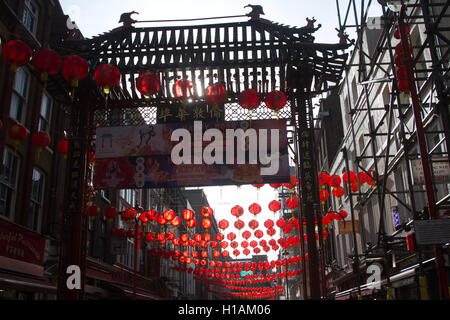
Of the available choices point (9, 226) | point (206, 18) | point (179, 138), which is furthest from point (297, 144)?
point (9, 226)

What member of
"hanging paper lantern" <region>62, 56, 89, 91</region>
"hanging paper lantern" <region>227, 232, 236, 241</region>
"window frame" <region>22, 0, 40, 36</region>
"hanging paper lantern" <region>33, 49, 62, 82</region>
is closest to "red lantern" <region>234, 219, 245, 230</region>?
"hanging paper lantern" <region>227, 232, 236, 241</region>

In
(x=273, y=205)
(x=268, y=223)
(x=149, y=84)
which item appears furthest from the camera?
(x=268, y=223)

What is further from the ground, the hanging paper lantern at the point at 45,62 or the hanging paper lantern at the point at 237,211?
the hanging paper lantern at the point at 45,62

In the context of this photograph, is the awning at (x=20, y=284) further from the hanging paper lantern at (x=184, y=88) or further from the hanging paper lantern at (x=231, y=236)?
the hanging paper lantern at (x=231, y=236)

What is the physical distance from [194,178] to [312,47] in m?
4.96

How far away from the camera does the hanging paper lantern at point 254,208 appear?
1945cm

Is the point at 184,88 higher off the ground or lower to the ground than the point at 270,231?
higher

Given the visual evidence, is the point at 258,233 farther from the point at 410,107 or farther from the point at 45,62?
the point at 45,62

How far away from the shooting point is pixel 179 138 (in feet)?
44.0

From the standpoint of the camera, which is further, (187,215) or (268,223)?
(268,223)

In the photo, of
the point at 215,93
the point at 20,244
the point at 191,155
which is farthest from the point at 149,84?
the point at 20,244

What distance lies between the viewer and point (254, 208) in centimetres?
1952

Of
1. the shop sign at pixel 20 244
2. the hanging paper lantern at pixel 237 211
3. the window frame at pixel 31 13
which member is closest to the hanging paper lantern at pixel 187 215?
the hanging paper lantern at pixel 237 211
